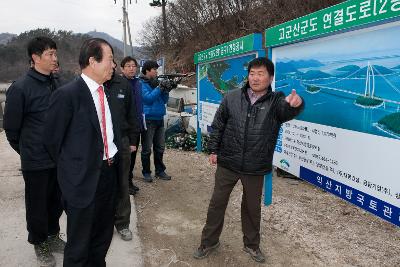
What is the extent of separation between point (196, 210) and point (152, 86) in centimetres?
194

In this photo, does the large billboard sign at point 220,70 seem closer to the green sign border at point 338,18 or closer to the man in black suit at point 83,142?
the green sign border at point 338,18

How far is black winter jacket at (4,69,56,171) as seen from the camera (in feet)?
9.41

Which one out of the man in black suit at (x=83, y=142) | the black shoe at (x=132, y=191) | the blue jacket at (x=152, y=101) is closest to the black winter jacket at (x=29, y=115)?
the man in black suit at (x=83, y=142)

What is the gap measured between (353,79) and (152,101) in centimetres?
300

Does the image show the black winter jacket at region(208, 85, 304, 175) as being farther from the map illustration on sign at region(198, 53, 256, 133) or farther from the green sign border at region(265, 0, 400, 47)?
the map illustration on sign at region(198, 53, 256, 133)

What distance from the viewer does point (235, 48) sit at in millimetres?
5012

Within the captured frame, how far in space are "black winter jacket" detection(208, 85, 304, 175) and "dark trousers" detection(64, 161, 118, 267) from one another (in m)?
1.07

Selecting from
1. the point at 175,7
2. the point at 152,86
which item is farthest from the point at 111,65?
the point at 175,7

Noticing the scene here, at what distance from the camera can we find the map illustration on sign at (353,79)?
259 cm

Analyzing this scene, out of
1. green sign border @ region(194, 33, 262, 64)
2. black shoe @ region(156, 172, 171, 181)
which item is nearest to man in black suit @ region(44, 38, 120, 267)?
green sign border @ region(194, 33, 262, 64)

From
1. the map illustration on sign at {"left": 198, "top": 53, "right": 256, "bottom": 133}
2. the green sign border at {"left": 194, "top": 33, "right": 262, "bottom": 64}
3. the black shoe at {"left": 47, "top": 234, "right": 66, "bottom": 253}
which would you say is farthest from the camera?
the map illustration on sign at {"left": 198, "top": 53, "right": 256, "bottom": 133}

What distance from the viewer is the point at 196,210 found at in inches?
181

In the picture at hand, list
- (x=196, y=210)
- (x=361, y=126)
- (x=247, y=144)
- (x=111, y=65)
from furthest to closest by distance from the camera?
(x=196, y=210) < (x=247, y=144) < (x=361, y=126) < (x=111, y=65)

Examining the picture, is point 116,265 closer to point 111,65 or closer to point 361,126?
point 111,65
